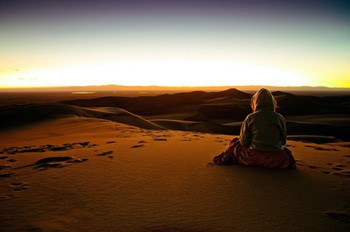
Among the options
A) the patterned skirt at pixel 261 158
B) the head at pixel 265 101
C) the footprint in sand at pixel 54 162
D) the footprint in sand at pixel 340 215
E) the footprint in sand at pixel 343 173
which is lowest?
the footprint in sand at pixel 54 162

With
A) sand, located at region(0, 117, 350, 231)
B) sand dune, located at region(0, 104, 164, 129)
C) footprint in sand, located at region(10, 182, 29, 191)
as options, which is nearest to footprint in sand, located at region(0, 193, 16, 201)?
sand, located at region(0, 117, 350, 231)

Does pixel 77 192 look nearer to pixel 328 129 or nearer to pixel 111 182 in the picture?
pixel 111 182

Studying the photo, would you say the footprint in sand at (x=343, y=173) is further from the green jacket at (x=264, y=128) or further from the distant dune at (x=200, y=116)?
the distant dune at (x=200, y=116)

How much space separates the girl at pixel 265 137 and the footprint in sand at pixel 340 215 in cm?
154

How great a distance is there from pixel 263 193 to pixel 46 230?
2314mm

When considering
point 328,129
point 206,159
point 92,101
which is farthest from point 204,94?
point 206,159

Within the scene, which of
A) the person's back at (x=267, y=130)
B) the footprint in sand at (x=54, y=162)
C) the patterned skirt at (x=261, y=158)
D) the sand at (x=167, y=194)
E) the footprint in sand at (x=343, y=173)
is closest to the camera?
the sand at (x=167, y=194)

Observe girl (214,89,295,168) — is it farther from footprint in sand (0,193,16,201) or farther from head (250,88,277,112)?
footprint in sand (0,193,16,201)

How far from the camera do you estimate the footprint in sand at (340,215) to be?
253 cm

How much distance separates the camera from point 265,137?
415 centimetres

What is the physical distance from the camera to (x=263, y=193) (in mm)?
3234

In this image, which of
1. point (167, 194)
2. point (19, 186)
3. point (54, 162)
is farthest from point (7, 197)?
point (167, 194)

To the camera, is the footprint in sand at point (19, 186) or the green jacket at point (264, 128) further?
the green jacket at point (264, 128)

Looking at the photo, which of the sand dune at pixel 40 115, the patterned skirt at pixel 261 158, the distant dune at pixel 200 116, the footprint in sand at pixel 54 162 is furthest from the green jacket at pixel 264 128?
the sand dune at pixel 40 115
